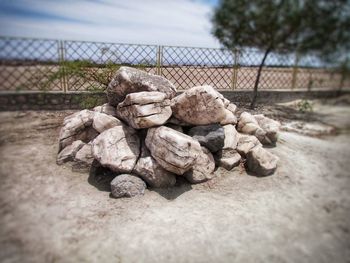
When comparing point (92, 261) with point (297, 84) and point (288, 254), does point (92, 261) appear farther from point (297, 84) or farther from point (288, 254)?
point (297, 84)

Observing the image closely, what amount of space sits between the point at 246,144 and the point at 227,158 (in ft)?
1.26

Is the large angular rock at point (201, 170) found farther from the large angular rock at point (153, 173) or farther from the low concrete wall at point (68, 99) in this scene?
the low concrete wall at point (68, 99)

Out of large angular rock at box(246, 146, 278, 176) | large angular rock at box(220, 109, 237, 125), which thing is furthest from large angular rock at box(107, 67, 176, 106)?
large angular rock at box(246, 146, 278, 176)

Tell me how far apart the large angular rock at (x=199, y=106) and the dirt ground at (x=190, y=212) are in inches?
30.8

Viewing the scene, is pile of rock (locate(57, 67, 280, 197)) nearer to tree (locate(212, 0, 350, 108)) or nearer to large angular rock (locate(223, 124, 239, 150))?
large angular rock (locate(223, 124, 239, 150))

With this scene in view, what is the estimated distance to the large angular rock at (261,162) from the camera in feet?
12.6

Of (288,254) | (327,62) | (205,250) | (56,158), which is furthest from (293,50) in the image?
(56,158)

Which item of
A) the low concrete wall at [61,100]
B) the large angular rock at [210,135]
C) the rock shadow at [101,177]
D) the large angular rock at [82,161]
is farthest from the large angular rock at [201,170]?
the low concrete wall at [61,100]

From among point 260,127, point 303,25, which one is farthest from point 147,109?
point 303,25

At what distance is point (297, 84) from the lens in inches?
96.8

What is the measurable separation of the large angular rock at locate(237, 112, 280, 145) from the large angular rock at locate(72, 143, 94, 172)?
2.35 meters

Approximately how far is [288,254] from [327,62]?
4.93 ft

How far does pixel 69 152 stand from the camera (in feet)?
13.5

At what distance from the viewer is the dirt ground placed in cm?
210
